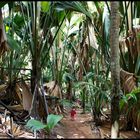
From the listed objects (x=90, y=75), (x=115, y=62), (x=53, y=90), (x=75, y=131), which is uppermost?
(x=115, y=62)

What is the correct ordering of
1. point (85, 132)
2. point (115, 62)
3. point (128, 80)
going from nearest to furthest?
point (115, 62) → point (128, 80) → point (85, 132)

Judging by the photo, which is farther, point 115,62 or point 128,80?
point 128,80

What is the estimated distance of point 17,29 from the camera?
17.2 ft

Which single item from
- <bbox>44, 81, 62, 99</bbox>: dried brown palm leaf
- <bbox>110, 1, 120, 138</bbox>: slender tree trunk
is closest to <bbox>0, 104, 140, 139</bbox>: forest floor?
<bbox>44, 81, 62, 99</bbox>: dried brown palm leaf

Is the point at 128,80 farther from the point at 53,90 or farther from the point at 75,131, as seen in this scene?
the point at 53,90

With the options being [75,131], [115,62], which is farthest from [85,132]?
[115,62]

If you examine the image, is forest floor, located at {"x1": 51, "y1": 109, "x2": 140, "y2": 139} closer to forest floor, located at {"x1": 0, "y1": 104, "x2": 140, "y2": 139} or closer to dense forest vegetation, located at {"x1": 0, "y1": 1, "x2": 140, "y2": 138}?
forest floor, located at {"x1": 0, "y1": 104, "x2": 140, "y2": 139}

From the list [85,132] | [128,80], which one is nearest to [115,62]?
[128,80]

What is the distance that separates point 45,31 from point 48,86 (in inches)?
45.8

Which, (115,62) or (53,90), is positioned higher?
(115,62)

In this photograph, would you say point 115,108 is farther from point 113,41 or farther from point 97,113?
point 97,113

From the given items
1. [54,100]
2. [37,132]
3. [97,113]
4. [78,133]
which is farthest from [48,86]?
[37,132]

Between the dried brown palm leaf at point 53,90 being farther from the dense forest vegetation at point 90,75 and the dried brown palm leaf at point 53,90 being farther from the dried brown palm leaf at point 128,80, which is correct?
the dried brown palm leaf at point 128,80

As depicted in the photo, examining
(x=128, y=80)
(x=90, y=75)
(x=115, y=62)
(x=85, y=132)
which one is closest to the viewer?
(x=115, y=62)
